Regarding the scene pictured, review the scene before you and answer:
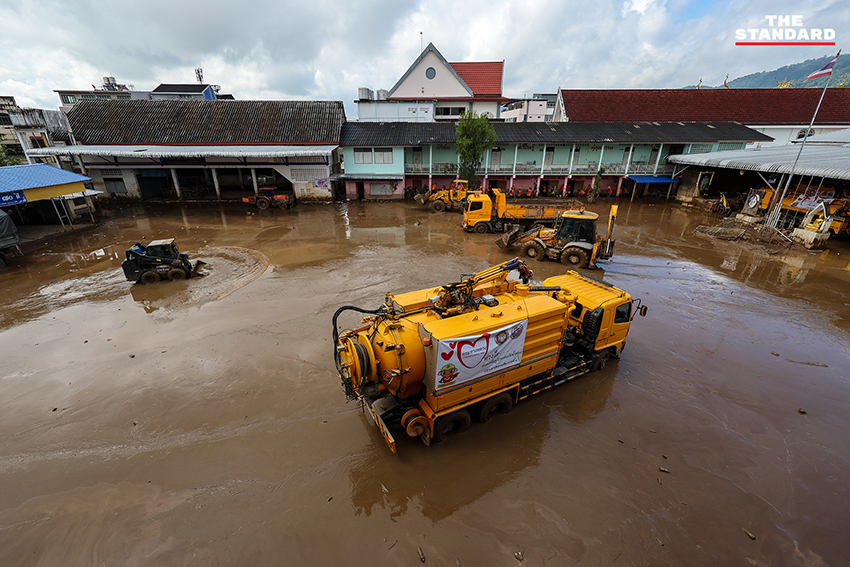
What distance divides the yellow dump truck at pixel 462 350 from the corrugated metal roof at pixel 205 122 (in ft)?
89.2

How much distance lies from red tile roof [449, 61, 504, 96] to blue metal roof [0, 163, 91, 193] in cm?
3670

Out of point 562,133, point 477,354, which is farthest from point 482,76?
point 477,354

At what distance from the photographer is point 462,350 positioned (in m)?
6.34

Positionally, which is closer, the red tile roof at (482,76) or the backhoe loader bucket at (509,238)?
the backhoe loader bucket at (509,238)

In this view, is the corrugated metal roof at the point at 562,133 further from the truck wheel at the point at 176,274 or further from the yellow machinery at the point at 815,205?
the truck wheel at the point at 176,274

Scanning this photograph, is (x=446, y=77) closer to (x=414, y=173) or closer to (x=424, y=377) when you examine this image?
(x=414, y=173)

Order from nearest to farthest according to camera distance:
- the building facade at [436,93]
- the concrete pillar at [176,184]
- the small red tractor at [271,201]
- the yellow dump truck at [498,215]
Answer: the yellow dump truck at [498,215]
the small red tractor at [271,201]
the concrete pillar at [176,184]
the building facade at [436,93]

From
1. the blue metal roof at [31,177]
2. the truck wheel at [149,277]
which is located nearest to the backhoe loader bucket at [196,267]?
the truck wheel at [149,277]

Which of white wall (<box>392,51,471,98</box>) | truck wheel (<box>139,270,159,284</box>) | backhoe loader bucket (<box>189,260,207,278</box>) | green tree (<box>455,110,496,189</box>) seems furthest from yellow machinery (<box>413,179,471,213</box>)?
truck wheel (<box>139,270,159,284</box>)

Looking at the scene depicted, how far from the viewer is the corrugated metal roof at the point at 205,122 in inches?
1186

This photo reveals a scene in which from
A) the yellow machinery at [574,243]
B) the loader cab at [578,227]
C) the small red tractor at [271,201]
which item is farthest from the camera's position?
the small red tractor at [271,201]

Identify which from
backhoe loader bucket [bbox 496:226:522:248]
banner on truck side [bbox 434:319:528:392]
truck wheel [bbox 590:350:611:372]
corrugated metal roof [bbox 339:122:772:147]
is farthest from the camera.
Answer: corrugated metal roof [bbox 339:122:772:147]

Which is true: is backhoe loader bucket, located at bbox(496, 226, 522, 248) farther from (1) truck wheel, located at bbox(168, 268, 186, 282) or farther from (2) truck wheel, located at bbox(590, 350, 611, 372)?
(1) truck wheel, located at bbox(168, 268, 186, 282)

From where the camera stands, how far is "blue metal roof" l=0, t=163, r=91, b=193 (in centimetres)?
1864
